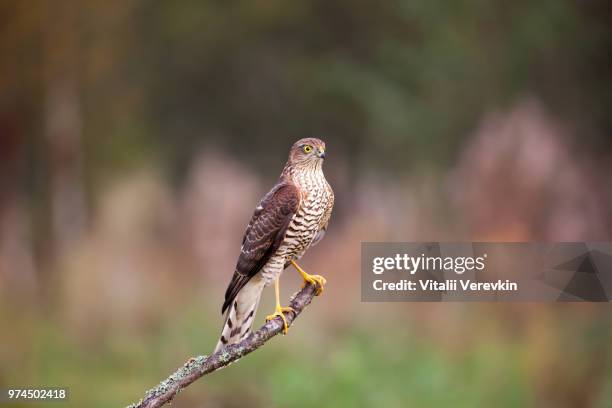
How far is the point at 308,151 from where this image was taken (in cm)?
234

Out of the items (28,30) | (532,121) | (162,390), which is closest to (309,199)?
(162,390)

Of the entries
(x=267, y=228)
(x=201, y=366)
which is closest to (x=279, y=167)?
(x=267, y=228)

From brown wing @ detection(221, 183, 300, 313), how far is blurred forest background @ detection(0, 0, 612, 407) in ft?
6.73

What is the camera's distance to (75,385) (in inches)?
193

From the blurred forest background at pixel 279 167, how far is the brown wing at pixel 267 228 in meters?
2.05

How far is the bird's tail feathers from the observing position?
7.67ft

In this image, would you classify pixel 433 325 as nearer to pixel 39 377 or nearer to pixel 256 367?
pixel 256 367

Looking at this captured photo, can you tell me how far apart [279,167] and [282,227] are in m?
4.13

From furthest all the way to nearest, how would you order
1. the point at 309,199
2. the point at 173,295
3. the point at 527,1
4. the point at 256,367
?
the point at 527,1 → the point at 173,295 → the point at 256,367 → the point at 309,199

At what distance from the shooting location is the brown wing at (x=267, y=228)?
239 centimetres

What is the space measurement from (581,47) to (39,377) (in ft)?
14.8

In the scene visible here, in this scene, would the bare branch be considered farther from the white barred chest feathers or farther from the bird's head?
the bird's head

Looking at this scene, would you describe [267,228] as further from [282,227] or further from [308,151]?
[308,151]

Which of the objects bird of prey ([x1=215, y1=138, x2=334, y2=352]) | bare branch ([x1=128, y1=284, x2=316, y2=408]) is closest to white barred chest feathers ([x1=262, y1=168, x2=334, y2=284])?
bird of prey ([x1=215, y1=138, x2=334, y2=352])
